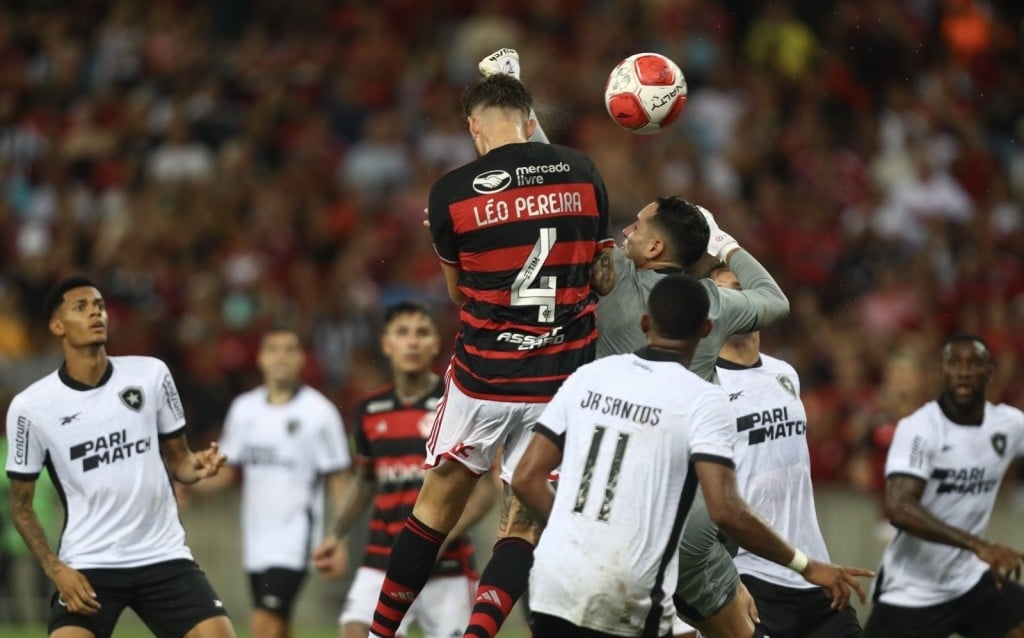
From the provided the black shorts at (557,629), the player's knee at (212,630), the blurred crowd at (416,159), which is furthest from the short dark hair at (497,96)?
the blurred crowd at (416,159)

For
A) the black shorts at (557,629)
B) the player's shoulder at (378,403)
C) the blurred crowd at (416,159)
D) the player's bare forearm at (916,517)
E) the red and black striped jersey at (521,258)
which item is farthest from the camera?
the blurred crowd at (416,159)

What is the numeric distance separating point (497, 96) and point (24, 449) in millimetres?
3352

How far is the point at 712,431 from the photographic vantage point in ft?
22.3

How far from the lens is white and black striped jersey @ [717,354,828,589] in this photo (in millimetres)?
9234

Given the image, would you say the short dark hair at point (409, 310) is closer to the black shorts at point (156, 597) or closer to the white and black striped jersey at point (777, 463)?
the black shorts at point (156, 597)

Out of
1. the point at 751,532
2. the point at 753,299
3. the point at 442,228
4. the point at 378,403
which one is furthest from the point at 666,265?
the point at 378,403

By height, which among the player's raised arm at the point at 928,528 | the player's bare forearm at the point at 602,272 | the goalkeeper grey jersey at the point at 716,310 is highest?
the player's bare forearm at the point at 602,272

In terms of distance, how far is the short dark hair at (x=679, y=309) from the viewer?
6992 millimetres

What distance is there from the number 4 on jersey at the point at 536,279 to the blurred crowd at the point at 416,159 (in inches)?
321

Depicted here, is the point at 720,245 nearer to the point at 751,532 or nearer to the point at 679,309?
the point at 679,309

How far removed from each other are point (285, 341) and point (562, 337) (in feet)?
19.1

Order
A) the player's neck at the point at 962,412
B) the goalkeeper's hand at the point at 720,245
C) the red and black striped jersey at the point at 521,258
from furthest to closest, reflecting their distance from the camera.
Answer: the player's neck at the point at 962,412 < the goalkeeper's hand at the point at 720,245 < the red and black striped jersey at the point at 521,258

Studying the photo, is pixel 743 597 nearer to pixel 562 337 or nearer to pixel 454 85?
pixel 562 337

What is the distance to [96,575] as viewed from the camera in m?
9.42
